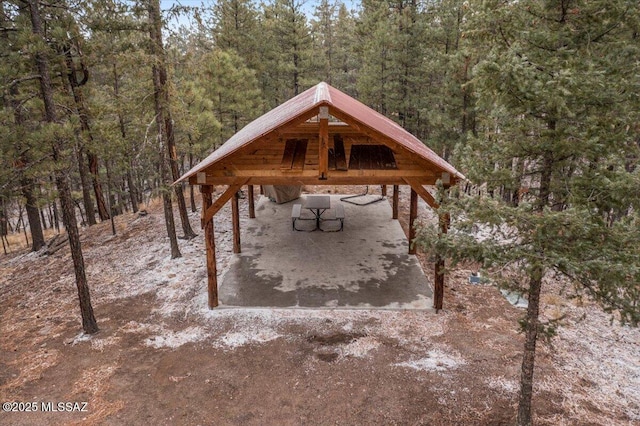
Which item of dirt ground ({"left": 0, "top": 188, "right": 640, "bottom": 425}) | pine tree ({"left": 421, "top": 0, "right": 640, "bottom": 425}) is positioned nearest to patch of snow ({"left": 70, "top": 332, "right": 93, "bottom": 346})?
dirt ground ({"left": 0, "top": 188, "right": 640, "bottom": 425})

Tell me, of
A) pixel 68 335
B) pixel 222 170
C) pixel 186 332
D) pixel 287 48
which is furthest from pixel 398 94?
pixel 68 335

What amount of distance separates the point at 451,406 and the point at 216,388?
3.40 meters

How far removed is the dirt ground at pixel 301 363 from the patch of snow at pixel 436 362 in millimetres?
26

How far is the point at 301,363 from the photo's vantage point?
6.28 m

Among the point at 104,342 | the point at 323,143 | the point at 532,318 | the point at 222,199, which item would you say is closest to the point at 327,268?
the point at 222,199

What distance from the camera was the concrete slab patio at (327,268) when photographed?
326 inches

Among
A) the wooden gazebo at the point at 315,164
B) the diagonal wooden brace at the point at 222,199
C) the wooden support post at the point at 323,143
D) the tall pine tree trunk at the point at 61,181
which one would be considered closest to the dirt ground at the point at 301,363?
the tall pine tree trunk at the point at 61,181

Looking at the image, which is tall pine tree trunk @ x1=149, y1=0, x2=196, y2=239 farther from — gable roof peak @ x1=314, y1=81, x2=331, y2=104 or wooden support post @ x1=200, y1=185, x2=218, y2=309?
gable roof peak @ x1=314, y1=81, x2=331, y2=104

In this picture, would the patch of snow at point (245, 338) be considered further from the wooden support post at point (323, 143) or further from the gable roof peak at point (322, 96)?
the gable roof peak at point (322, 96)

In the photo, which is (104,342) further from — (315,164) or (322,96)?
(322,96)

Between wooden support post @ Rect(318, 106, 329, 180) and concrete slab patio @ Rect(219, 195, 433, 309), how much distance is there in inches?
114

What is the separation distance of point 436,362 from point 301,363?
220cm

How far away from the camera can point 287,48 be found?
67.7 ft

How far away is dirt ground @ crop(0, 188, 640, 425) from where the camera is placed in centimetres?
521
